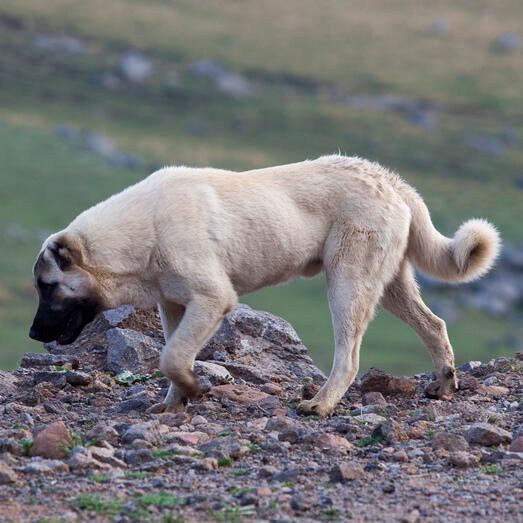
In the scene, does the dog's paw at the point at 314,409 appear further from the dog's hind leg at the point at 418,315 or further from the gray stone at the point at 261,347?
the gray stone at the point at 261,347

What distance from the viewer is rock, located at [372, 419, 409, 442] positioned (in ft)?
31.6

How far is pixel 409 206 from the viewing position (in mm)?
11602

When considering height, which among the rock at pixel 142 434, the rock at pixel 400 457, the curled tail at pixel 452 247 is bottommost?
the rock at pixel 142 434

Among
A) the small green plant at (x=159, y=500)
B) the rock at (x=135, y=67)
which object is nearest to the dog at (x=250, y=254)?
the small green plant at (x=159, y=500)

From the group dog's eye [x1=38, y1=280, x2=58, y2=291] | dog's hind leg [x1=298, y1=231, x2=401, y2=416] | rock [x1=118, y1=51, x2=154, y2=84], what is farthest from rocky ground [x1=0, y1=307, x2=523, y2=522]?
rock [x1=118, y1=51, x2=154, y2=84]

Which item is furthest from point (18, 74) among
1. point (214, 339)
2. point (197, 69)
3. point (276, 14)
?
point (214, 339)

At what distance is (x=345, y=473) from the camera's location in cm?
845

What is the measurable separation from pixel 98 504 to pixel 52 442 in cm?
142

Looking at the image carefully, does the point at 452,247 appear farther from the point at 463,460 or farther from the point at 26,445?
the point at 26,445

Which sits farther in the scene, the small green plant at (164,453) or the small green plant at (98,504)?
the small green plant at (164,453)

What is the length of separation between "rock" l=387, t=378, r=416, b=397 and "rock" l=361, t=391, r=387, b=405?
26 centimetres

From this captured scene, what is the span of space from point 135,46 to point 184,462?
91.6m

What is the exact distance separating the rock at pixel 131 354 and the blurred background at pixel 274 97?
4786 centimetres

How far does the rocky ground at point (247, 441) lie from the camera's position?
7.88 meters
